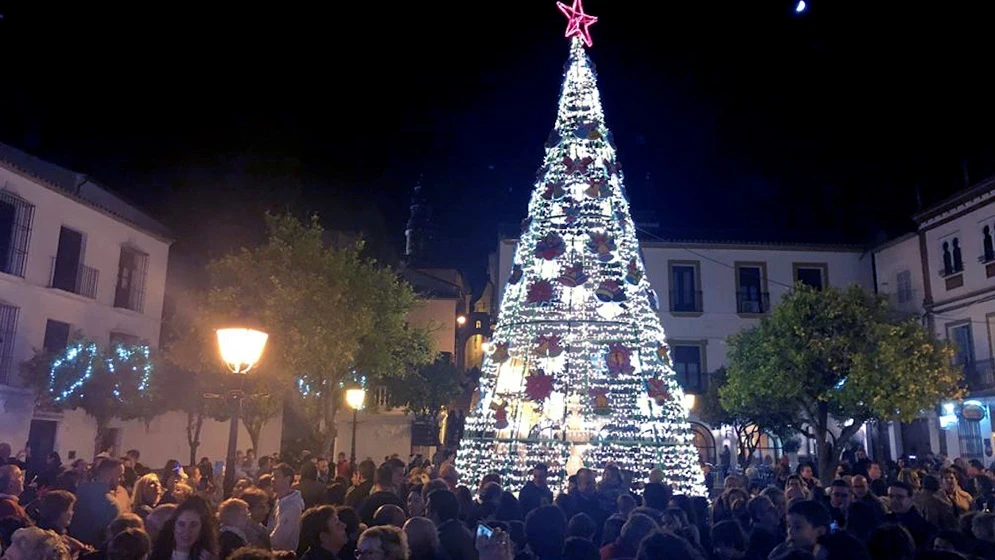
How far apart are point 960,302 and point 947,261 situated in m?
1.81

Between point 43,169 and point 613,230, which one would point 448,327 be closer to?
point 43,169

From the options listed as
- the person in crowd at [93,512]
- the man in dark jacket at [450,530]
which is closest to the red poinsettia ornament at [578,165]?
the man in dark jacket at [450,530]

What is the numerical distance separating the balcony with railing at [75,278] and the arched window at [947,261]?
30.0 m

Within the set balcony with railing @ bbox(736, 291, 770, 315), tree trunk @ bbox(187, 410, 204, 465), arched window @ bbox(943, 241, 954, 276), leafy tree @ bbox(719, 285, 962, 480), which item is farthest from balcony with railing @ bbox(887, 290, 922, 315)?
tree trunk @ bbox(187, 410, 204, 465)

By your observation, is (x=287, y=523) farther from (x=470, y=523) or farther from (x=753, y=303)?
(x=753, y=303)

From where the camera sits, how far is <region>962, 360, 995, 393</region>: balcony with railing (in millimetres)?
25469

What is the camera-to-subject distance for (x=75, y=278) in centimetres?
2408

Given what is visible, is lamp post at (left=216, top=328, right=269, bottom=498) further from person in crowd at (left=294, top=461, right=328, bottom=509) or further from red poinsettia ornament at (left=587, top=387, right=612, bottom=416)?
red poinsettia ornament at (left=587, top=387, right=612, bottom=416)

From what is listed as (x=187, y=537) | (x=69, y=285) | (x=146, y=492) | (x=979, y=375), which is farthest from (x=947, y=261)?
(x=69, y=285)

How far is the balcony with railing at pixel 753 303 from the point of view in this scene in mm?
34000

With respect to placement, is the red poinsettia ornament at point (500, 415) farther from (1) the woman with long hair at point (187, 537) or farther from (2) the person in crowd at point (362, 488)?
(1) the woman with long hair at point (187, 537)

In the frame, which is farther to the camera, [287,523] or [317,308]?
[317,308]

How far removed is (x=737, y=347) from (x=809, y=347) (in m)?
3.43

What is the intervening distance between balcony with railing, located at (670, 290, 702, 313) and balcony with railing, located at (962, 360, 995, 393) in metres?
10.6
